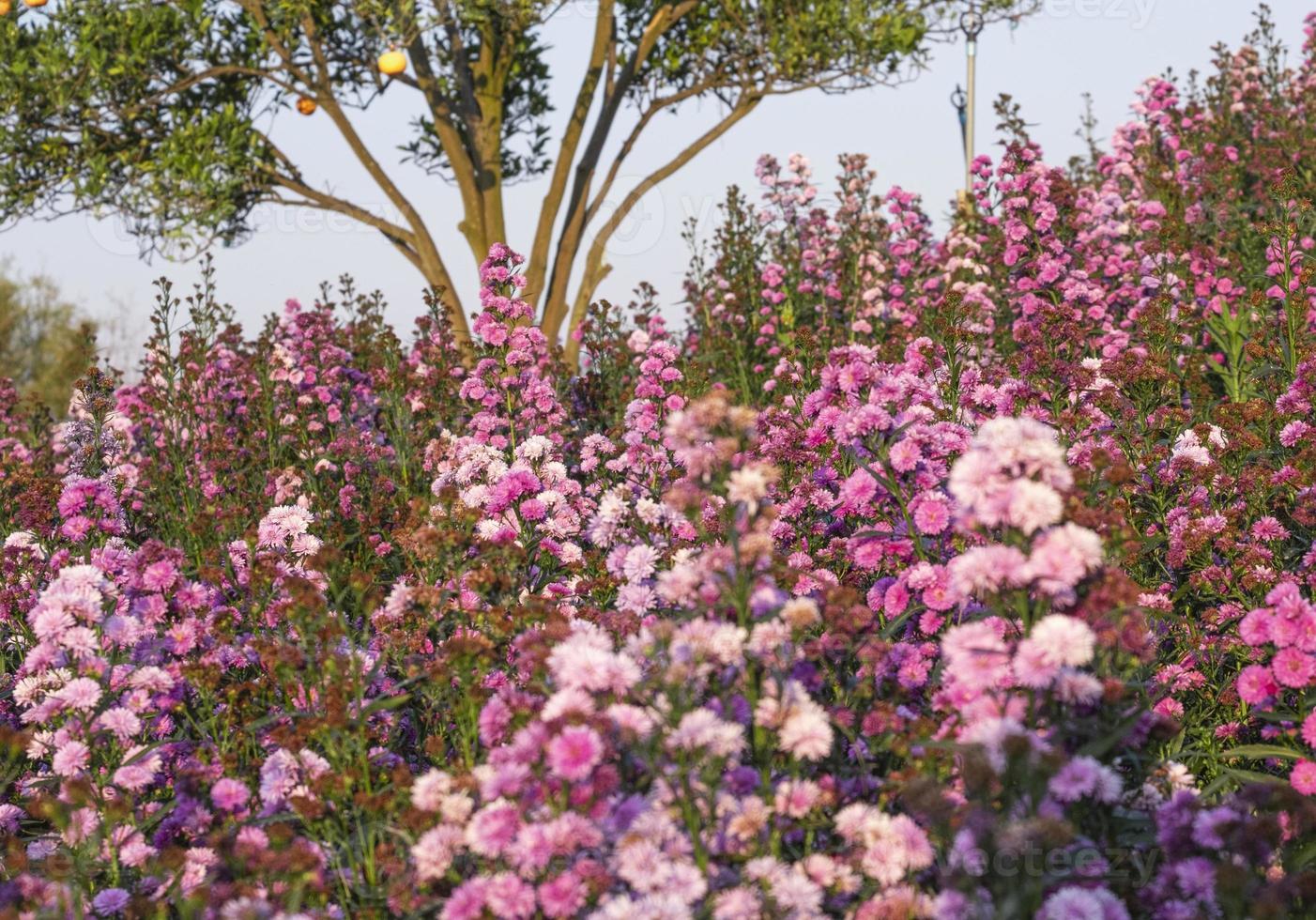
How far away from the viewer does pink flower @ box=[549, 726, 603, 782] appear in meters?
2.45

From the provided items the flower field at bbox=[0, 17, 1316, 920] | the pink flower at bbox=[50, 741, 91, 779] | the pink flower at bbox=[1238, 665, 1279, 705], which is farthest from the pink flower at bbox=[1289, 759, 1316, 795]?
the pink flower at bbox=[50, 741, 91, 779]

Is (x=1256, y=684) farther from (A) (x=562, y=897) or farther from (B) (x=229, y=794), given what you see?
(B) (x=229, y=794)

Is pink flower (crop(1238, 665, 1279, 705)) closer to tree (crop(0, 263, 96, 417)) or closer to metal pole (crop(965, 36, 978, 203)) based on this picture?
metal pole (crop(965, 36, 978, 203))

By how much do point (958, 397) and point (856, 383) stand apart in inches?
41.5

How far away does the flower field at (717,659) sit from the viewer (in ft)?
8.29

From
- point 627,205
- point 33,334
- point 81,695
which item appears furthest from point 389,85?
point 33,334

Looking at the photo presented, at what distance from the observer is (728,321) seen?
11273 mm

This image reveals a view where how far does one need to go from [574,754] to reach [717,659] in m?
0.43

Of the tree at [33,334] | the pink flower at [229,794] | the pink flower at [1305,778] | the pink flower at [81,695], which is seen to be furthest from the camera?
the tree at [33,334]

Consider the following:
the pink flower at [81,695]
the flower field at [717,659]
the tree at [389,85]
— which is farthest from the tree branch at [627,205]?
the pink flower at [81,695]

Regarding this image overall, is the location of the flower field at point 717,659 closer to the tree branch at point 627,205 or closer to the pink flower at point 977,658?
the pink flower at point 977,658

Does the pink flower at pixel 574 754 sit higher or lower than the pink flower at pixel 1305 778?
higher

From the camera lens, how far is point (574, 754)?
8.09ft

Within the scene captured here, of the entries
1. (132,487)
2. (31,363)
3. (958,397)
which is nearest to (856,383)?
(958,397)
